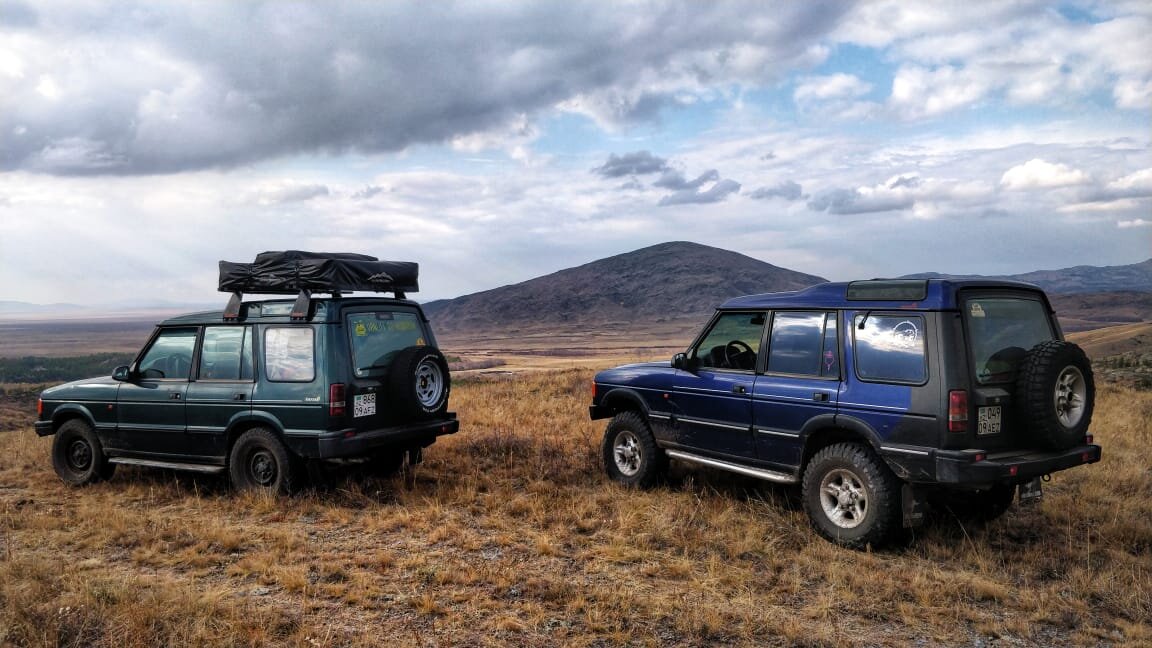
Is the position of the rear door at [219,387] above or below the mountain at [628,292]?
below

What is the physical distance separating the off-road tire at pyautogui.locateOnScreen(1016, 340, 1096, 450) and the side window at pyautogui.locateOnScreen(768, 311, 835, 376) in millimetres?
1375

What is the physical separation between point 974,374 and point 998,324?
62 cm

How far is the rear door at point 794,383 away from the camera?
19.8 feet

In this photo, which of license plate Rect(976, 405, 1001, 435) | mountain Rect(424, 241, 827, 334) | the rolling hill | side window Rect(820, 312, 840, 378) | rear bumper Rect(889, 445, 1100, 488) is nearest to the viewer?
rear bumper Rect(889, 445, 1100, 488)

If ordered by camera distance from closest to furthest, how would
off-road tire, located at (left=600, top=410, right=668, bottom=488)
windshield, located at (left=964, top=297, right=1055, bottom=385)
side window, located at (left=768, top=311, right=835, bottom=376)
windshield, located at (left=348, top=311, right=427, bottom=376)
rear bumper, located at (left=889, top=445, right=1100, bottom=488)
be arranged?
rear bumper, located at (left=889, top=445, right=1100, bottom=488) < windshield, located at (left=964, top=297, right=1055, bottom=385) < side window, located at (left=768, top=311, right=835, bottom=376) < windshield, located at (left=348, top=311, right=427, bottom=376) < off-road tire, located at (left=600, top=410, right=668, bottom=488)

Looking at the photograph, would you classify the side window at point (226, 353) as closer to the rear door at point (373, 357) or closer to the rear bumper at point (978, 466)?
the rear door at point (373, 357)

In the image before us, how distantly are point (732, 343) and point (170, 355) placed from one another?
5.88 m

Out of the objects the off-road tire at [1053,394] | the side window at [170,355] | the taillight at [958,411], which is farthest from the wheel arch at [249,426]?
the off-road tire at [1053,394]

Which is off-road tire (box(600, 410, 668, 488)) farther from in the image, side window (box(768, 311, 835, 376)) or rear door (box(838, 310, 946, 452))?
rear door (box(838, 310, 946, 452))

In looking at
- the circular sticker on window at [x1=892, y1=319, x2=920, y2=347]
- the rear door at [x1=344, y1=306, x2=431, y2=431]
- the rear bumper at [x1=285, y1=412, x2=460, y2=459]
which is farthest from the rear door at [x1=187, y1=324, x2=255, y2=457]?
the circular sticker on window at [x1=892, y1=319, x2=920, y2=347]

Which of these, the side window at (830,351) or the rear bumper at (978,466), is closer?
the rear bumper at (978,466)

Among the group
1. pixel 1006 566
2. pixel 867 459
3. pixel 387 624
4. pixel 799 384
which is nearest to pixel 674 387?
pixel 799 384

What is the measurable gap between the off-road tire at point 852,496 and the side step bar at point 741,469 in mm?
212

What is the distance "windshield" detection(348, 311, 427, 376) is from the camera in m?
7.28
